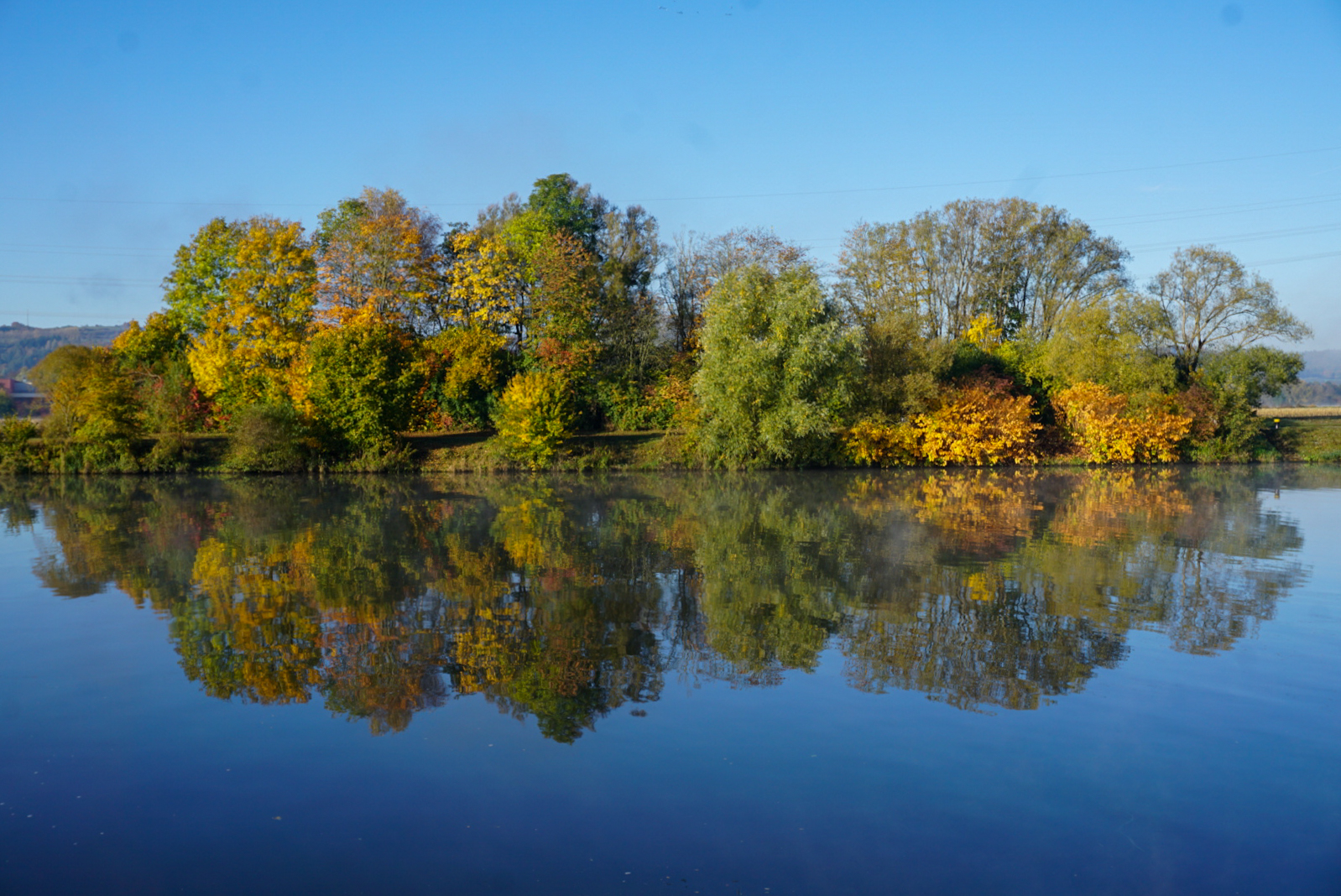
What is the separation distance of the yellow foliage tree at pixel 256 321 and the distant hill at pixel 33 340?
11237 cm

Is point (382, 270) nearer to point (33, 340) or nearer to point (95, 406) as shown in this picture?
point (95, 406)

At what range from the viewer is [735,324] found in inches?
1043

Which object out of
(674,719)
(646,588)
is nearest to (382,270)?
(646,588)

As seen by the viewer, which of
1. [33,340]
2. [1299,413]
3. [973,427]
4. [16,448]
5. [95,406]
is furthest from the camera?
[33,340]

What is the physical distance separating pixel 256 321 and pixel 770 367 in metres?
17.5

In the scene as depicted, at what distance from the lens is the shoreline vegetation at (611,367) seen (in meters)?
26.6

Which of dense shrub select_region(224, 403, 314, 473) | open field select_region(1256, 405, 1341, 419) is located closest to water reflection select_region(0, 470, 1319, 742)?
dense shrub select_region(224, 403, 314, 473)

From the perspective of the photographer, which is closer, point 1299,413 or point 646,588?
point 646,588

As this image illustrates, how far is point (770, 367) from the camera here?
86.0ft

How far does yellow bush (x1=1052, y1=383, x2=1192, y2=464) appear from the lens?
98.3 feet

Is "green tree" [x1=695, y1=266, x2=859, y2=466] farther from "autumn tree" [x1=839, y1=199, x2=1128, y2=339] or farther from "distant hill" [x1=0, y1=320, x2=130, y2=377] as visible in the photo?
"distant hill" [x1=0, y1=320, x2=130, y2=377]

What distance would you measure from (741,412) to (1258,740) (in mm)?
21154

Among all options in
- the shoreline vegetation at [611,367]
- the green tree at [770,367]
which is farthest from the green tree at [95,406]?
the green tree at [770,367]

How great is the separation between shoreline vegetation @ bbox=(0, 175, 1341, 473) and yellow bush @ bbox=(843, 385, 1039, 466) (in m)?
0.09
